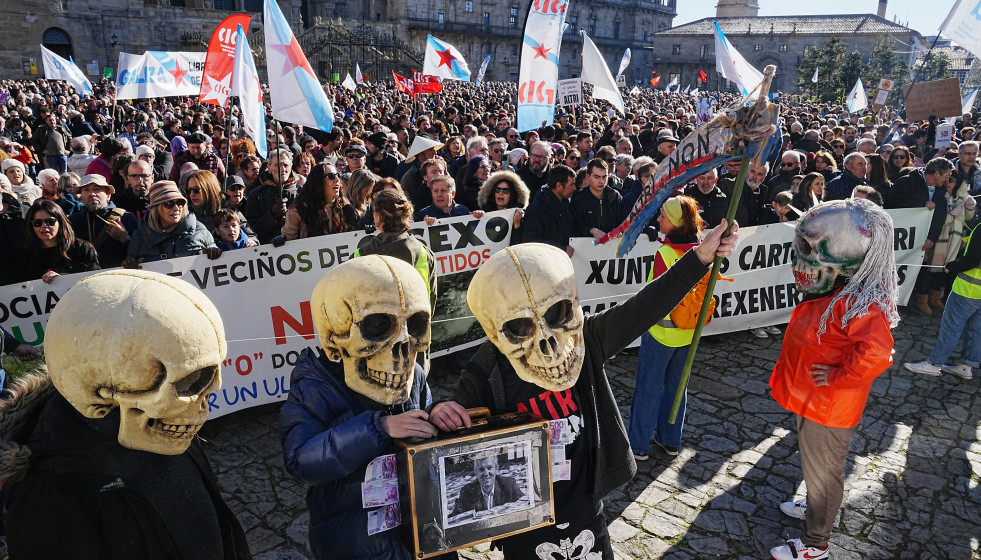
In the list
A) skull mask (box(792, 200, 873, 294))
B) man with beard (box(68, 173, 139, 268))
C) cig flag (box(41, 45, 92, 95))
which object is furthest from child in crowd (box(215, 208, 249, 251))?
cig flag (box(41, 45, 92, 95))

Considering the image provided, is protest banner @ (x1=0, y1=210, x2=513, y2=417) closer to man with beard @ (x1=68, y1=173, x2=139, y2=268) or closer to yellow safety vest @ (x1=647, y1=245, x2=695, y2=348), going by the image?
man with beard @ (x1=68, y1=173, x2=139, y2=268)

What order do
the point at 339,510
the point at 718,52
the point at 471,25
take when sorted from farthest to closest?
the point at 471,25 < the point at 718,52 < the point at 339,510

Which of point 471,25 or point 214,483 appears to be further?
point 471,25

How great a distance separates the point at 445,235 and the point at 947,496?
4.09 meters

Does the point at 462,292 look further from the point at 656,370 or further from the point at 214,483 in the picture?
the point at 214,483

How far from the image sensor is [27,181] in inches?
272

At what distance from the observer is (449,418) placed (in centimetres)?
196

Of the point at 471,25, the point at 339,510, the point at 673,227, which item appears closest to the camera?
the point at 339,510

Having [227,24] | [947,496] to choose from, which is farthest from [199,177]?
[947,496]

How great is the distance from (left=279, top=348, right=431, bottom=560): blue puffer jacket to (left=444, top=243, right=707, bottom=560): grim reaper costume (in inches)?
16.7

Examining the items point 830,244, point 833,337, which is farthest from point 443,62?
point 833,337

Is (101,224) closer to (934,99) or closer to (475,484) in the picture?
(475,484)

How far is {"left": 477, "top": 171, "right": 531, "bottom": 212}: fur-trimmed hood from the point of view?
235 inches

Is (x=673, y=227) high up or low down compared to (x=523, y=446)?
up
